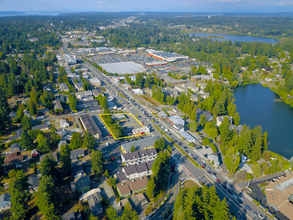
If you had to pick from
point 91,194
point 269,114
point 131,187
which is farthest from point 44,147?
point 269,114

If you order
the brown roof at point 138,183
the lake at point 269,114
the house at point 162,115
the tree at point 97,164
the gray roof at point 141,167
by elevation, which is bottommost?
the lake at point 269,114

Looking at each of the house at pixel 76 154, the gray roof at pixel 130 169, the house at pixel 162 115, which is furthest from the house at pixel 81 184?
the house at pixel 162 115

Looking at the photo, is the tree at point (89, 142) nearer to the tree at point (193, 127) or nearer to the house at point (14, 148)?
the house at point (14, 148)

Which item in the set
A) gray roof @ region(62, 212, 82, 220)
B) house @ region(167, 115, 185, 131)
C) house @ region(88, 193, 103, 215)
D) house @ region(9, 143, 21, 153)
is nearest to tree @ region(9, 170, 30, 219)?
gray roof @ region(62, 212, 82, 220)

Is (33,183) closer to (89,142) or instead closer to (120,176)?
(89,142)

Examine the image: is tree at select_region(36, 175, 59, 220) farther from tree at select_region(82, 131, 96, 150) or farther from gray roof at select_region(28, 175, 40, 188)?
tree at select_region(82, 131, 96, 150)

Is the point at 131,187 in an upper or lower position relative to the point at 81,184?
lower

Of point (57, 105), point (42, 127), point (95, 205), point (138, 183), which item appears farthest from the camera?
point (57, 105)
